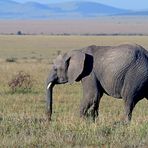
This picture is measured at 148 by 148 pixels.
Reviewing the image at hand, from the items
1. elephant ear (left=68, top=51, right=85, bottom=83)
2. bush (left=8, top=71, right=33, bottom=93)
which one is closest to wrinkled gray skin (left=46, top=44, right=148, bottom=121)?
elephant ear (left=68, top=51, right=85, bottom=83)

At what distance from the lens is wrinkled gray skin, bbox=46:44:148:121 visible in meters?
10.9

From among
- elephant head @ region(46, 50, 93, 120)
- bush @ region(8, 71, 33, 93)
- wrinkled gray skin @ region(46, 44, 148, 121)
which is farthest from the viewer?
bush @ region(8, 71, 33, 93)

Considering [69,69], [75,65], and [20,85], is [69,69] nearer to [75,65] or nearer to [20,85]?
[75,65]

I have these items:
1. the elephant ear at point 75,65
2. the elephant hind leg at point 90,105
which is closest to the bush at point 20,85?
the elephant ear at point 75,65

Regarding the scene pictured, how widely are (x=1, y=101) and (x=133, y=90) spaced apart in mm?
5130

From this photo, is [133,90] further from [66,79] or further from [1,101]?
[1,101]

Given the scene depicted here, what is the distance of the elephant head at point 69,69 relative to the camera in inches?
440

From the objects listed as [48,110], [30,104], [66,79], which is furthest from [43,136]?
[30,104]

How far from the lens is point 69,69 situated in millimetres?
11484

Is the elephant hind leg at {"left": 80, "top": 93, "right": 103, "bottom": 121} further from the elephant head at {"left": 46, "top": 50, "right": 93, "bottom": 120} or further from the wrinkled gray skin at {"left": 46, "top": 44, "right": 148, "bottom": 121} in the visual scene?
the elephant head at {"left": 46, "top": 50, "right": 93, "bottom": 120}

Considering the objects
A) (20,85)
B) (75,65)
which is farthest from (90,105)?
(20,85)

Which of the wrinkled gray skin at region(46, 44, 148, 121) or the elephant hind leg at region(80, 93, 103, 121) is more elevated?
the wrinkled gray skin at region(46, 44, 148, 121)

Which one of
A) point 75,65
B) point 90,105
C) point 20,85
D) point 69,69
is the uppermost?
point 75,65

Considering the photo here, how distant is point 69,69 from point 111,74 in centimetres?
87
